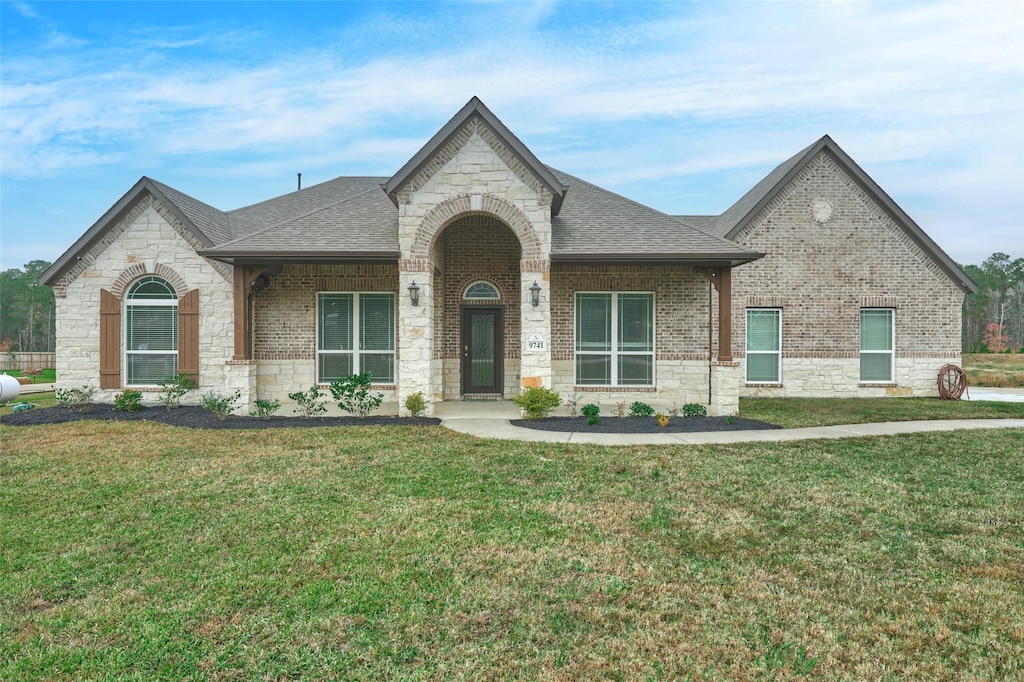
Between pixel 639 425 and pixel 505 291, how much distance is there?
5.09 metres

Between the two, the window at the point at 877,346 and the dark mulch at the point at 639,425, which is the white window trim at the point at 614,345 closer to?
the dark mulch at the point at 639,425

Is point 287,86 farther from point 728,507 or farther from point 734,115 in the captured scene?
point 728,507

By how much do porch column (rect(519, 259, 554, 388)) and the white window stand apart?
27.0 feet

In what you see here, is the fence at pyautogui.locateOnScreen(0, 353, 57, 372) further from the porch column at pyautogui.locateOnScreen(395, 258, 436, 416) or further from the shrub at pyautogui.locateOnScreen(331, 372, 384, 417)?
the porch column at pyautogui.locateOnScreen(395, 258, 436, 416)

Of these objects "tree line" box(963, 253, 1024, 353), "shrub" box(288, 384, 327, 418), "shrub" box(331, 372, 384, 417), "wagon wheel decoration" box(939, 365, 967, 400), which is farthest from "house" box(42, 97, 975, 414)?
"tree line" box(963, 253, 1024, 353)

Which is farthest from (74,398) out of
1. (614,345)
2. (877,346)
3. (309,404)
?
(877,346)

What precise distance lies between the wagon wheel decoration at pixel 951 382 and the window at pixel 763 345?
428 centimetres

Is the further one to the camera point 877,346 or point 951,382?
point 877,346

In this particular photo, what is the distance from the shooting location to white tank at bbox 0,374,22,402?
13500 mm

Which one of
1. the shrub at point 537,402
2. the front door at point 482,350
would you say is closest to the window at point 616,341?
the shrub at point 537,402

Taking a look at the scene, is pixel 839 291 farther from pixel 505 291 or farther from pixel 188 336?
pixel 188 336

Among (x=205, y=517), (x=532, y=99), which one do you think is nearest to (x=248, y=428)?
(x=205, y=517)

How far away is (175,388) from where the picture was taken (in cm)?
1184

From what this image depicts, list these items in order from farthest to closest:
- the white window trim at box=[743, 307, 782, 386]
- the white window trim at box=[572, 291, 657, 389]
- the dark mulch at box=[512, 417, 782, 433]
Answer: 1. the white window trim at box=[743, 307, 782, 386]
2. the white window trim at box=[572, 291, 657, 389]
3. the dark mulch at box=[512, 417, 782, 433]
